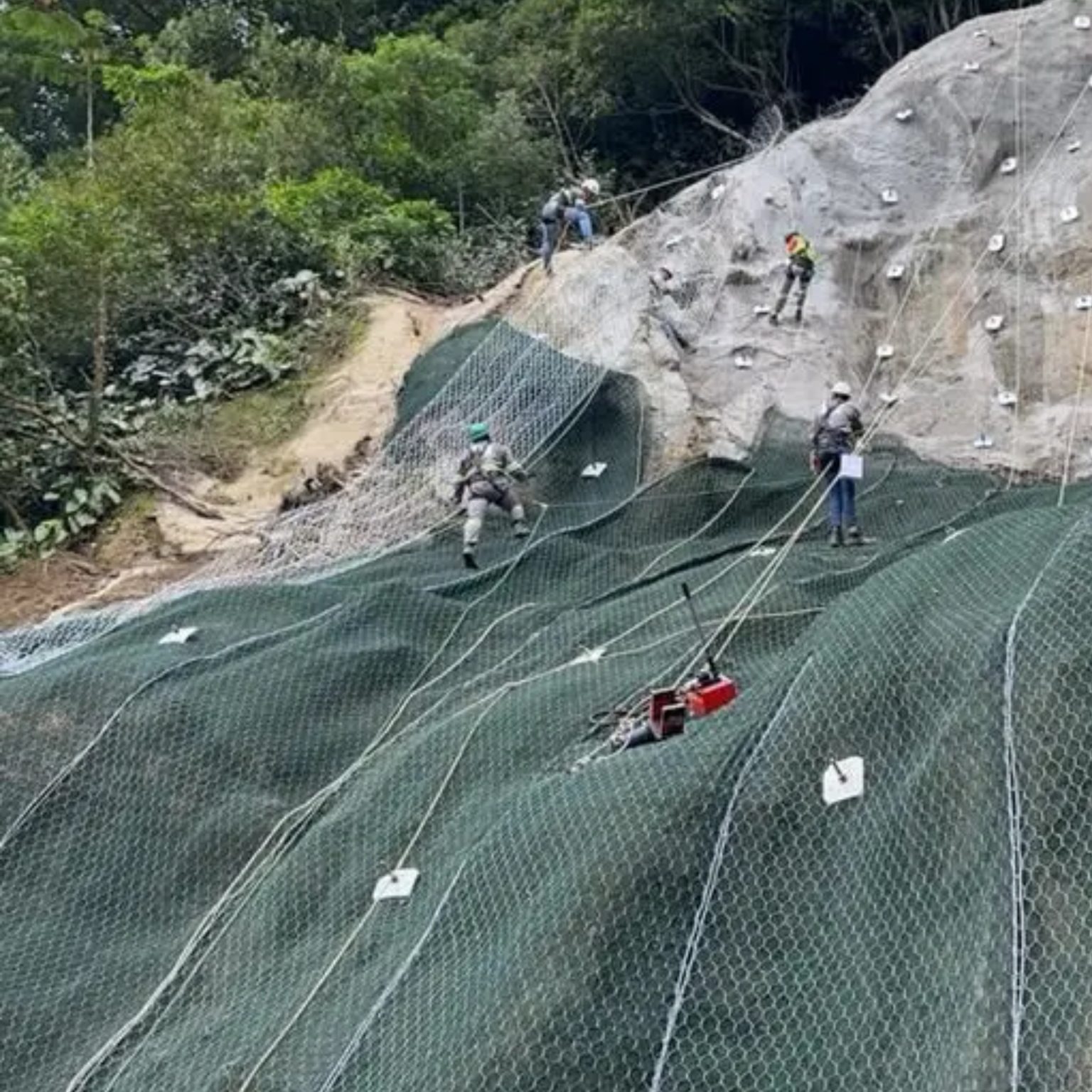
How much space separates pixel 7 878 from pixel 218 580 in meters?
4.60

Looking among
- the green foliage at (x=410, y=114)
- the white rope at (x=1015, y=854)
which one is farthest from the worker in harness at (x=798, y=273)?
the white rope at (x=1015, y=854)

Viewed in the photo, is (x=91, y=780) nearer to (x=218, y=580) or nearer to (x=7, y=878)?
Result: (x=7, y=878)

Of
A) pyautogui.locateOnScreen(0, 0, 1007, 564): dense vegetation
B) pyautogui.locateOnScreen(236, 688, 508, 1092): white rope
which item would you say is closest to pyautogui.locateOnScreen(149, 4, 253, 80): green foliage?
pyautogui.locateOnScreen(0, 0, 1007, 564): dense vegetation

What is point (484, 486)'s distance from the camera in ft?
37.6

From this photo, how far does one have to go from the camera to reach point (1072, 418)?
12.9m

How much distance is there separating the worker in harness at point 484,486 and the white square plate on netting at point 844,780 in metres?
5.60

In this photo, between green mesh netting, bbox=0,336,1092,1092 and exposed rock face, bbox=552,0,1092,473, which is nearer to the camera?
green mesh netting, bbox=0,336,1092,1092

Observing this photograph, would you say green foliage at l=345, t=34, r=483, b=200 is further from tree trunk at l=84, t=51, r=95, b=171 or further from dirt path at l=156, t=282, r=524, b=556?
tree trunk at l=84, t=51, r=95, b=171

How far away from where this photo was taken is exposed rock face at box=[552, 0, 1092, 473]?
44.8ft

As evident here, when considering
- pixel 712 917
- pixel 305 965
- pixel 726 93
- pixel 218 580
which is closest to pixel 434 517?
pixel 218 580

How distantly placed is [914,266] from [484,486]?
19.5 feet

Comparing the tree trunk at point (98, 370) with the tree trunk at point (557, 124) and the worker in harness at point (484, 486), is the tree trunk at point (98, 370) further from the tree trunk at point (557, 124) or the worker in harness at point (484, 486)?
the tree trunk at point (557, 124)

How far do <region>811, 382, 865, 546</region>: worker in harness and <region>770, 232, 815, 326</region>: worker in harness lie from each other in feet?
12.4

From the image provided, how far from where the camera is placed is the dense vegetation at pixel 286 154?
51.3 feet
